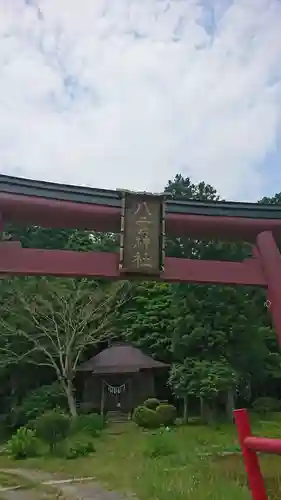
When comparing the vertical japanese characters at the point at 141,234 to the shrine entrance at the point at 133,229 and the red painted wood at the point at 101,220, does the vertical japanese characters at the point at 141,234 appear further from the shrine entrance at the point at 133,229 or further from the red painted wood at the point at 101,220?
the red painted wood at the point at 101,220

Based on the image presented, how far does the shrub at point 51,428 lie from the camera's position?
13.0 m

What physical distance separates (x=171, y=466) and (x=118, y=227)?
4.90 m

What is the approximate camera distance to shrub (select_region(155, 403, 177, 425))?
1835cm

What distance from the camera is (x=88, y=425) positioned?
1680 cm

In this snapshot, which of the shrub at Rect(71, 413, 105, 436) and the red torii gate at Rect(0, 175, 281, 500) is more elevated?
the red torii gate at Rect(0, 175, 281, 500)

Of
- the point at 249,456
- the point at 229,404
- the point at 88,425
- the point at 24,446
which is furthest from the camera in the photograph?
the point at 229,404

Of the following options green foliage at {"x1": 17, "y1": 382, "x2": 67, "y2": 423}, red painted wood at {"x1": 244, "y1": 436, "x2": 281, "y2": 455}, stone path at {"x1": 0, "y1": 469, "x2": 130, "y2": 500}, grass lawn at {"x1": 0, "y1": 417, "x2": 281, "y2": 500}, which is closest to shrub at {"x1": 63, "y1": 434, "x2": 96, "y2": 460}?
grass lawn at {"x1": 0, "y1": 417, "x2": 281, "y2": 500}

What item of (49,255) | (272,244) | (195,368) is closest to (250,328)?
(195,368)

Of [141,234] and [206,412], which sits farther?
[206,412]

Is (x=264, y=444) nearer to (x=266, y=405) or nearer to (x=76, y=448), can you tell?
(x=76, y=448)

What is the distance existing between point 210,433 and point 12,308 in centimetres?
897

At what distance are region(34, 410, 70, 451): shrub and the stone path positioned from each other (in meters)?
2.92

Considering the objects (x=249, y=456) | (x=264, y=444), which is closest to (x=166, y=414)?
(x=249, y=456)

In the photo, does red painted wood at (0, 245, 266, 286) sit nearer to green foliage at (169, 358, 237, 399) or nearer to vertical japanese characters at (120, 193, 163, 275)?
vertical japanese characters at (120, 193, 163, 275)
